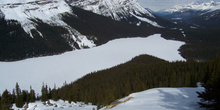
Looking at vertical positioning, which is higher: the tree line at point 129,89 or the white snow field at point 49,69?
the white snow field at point 49,69

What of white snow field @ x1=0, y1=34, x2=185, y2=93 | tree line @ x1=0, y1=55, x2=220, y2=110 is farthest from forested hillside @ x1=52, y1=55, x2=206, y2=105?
white snow field @ x1=0, y1=34, x2=185, y2=93

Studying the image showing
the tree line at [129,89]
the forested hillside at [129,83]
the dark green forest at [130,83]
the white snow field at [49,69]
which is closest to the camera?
the tree line at [129,89]

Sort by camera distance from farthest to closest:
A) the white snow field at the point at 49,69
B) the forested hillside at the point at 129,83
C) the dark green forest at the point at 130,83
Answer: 1. the white snow field at the point at 49,69
2. the forested hillside at the point at 129,83
3. the dark green forest at the point at 130,83

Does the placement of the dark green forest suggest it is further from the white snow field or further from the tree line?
the white snow field

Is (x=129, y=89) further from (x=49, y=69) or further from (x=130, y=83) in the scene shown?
(x=49, y=69)

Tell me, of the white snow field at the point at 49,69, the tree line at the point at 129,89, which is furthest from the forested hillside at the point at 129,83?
the white snow field at the point at 49,69

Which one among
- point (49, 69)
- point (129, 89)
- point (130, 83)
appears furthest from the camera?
point (49, 69)

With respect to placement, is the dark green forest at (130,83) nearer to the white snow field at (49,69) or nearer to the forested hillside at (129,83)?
the forested hillside at (129,83)

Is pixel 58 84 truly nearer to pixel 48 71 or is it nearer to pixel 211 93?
pixel 48 71

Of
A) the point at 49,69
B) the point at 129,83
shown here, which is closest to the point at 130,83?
the point at 129,83

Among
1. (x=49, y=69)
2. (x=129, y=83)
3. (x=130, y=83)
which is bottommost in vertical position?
(x=130, y=83)

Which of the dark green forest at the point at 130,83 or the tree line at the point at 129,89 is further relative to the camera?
the dark green forest at the point at 130,83
